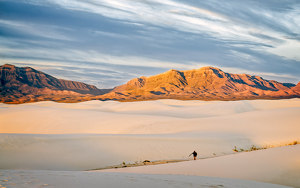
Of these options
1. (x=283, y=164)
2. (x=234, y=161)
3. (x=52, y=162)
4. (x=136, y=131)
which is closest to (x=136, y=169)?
(x=234, y=161)

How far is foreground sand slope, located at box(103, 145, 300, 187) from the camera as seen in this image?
29.5ft

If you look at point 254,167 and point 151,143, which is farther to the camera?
point 151,143

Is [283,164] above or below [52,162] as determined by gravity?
above

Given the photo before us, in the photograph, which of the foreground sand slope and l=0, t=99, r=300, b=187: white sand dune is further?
l=0, t=99, r=300, b=187: white sand dune

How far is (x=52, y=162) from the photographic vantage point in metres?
15.3

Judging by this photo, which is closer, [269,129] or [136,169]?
[136,169]

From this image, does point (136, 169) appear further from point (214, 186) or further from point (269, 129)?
point (269, 129)

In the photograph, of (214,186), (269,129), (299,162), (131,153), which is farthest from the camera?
(269,129)

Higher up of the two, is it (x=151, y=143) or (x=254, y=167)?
(x=254, y=167)

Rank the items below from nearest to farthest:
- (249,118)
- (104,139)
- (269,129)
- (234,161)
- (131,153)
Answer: (234,161) → (131,153) → (104,139) → (269,129) → (249,118)

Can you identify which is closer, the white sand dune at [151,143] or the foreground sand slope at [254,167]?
the foreground sand slope at [254,167]

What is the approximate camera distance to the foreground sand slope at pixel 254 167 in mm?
8977

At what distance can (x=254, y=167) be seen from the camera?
9.90 metres

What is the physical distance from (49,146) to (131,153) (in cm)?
532
